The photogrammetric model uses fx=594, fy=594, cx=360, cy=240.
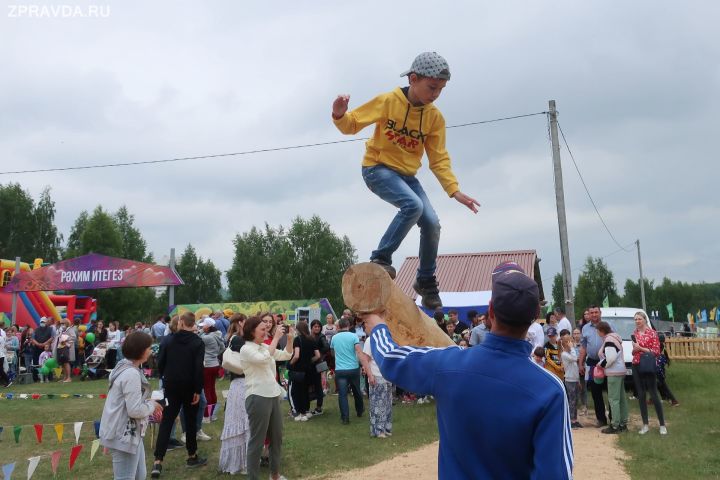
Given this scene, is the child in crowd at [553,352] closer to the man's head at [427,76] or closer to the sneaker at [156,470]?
the sneaker at [156,470]

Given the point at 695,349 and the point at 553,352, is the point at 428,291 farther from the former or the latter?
the point at 695,349

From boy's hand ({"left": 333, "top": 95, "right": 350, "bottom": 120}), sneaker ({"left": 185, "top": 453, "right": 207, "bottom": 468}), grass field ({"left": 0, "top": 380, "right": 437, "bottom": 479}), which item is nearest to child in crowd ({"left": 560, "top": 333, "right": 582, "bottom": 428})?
grass field ({"left": 0, "top": 380, "right": 437, "bottom": 479})

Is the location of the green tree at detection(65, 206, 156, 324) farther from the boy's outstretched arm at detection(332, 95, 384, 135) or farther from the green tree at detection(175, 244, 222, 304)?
the boy's outstretched arm at detection(332, 95, 384, 135)

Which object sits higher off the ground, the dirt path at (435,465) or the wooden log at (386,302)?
the wooden log at (386,302)

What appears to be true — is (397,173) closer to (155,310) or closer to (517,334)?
(517,334)

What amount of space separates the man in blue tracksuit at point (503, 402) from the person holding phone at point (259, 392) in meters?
5.05

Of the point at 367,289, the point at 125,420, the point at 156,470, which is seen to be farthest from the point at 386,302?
the point at 156,470

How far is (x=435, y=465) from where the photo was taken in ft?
27.8

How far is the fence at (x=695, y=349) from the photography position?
2133cm

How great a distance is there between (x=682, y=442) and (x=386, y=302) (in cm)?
841

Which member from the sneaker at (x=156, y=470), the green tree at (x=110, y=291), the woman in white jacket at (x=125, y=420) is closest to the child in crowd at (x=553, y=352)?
the sneaker at (x=156, y=470)

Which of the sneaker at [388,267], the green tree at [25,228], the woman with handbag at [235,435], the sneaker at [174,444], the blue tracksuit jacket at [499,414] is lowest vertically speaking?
the sneaker at [174,444]

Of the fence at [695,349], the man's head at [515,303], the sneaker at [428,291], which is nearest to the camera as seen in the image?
the man's head at [515,303]

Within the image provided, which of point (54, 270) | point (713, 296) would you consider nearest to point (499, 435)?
point (54, 270)
